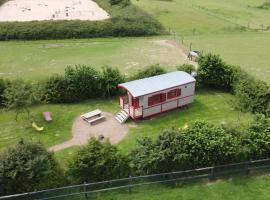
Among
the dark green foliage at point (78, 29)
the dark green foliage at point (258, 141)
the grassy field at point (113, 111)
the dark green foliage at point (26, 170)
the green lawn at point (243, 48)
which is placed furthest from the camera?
the dark green foliage at point (78, 29)

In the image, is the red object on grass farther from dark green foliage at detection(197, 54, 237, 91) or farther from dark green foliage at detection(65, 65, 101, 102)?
dark green foliage at detection(197, 54, 237, 91)

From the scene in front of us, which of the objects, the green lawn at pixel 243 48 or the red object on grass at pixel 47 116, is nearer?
the red object on grass at pixel 47 116

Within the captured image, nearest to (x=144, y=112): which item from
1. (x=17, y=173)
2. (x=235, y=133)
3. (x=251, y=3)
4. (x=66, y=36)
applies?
(x=235, y=133)

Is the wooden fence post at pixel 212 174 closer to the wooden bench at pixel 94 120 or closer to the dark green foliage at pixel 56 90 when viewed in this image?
the wooden bench at pixel 94 120

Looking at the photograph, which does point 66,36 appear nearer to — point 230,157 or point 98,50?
point 98,50

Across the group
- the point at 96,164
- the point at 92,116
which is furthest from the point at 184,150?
the point at 92,116

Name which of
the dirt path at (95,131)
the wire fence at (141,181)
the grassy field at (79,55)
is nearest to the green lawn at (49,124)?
the dirt path at (95,131)

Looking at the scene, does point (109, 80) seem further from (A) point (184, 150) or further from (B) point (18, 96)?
(A) point (184, 150)
